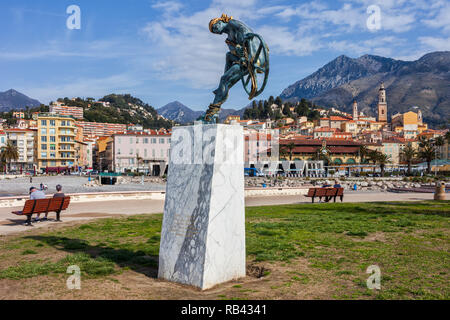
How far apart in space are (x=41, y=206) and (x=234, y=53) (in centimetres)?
790

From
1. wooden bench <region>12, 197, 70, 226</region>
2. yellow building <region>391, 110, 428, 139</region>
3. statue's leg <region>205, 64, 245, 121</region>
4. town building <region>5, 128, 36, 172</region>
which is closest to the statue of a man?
statue's leg <region>205, 64, 245, 121</region>

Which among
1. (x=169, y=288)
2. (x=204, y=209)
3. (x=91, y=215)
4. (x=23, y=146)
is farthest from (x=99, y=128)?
(x=169, y=288)

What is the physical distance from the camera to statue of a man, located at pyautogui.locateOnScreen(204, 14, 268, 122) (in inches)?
273

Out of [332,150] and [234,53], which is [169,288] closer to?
[234,53]

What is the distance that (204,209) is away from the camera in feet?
19.7

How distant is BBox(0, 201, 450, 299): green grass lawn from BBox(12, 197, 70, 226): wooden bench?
1.28m

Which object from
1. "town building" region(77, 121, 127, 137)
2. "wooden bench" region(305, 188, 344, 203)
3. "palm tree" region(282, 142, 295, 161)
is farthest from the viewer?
"town building" region(77, 121, 127, 137)

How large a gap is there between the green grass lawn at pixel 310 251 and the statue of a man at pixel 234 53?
10.1ft

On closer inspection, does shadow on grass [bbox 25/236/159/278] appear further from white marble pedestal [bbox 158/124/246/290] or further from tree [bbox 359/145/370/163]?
tree [bbox 359/145/370/163]

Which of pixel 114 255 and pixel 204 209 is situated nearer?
pixel 204 209

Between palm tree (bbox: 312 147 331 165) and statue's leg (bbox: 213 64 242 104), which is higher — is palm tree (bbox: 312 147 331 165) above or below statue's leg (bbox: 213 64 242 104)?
above

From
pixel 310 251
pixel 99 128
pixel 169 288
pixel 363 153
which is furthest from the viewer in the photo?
pixel 99 128

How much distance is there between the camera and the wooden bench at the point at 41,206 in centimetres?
1109

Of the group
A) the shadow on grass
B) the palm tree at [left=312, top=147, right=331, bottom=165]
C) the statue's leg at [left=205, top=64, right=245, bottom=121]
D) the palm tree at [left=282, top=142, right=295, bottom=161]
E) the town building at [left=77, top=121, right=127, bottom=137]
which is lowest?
the shadow on grass
